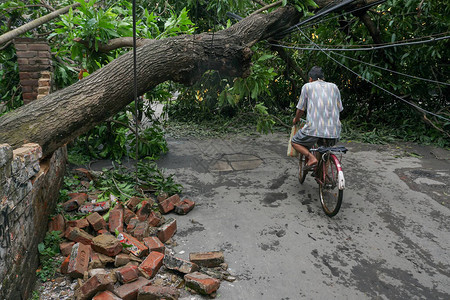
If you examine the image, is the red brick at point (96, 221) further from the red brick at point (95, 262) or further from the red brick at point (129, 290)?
the red brick at point (129, 290)

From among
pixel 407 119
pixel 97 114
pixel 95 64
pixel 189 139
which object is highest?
pixel 95 64

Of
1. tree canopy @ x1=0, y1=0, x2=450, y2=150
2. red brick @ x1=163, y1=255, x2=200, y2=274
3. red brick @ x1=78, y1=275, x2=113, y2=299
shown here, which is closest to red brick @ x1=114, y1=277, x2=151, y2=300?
red brick @ x1=78, y1=275, x2=113, y2=299

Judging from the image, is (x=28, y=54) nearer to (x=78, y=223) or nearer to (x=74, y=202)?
(x=74, y=202)

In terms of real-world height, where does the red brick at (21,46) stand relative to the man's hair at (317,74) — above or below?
above

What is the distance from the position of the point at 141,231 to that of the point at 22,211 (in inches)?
46.9

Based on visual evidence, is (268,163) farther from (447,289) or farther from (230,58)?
(447,289)

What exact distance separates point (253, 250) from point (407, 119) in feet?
22.1

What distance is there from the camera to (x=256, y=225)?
3775 millimetres

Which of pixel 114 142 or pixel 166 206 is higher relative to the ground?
pixel 114 142

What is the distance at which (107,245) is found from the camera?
292cm

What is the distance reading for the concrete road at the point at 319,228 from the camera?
279 centimetres

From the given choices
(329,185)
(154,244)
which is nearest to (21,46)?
(154,244)

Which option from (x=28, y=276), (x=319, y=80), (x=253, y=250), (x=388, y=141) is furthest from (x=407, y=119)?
(x=28, y=276)

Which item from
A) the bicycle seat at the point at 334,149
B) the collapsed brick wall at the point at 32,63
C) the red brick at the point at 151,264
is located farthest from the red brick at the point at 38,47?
the bicycle seat at the point at 334,149
